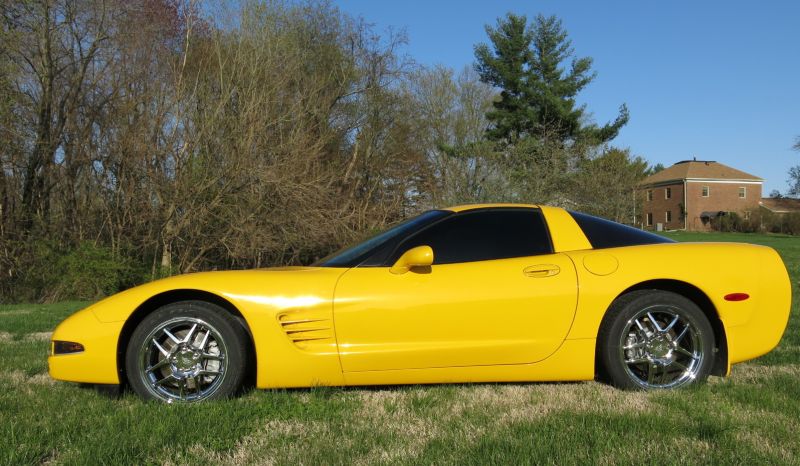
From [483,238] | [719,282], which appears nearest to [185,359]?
[483,238]

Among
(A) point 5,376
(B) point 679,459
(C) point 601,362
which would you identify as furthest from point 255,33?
(B) point 679,459

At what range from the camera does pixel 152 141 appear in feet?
42.9

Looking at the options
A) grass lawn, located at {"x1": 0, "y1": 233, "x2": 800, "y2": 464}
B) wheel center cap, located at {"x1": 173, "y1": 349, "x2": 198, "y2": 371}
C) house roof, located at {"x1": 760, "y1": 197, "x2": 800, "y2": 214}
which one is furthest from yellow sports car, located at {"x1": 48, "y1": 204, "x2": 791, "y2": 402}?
house roof, located at {"x1": 760, "y1": 197, "x2": 800, "y2": 214}

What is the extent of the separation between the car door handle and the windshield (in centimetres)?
Result: 70

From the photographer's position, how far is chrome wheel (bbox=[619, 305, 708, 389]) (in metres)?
3.54

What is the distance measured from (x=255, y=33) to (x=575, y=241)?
14944 millimetres

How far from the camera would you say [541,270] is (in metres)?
3.50

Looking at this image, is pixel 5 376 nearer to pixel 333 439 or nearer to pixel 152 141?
pixel 333 439

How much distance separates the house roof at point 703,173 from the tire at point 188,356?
6706 centimetres

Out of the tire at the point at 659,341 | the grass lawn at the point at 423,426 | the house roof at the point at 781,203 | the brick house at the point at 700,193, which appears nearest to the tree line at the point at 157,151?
the grass lawn at the point at 423,426

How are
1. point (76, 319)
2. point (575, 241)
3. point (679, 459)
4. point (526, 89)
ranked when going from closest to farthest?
point (679, 459) < point (76, 319) < point (575, 241) < point (526, 89)

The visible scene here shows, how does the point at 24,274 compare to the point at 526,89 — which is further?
the point at 526,89

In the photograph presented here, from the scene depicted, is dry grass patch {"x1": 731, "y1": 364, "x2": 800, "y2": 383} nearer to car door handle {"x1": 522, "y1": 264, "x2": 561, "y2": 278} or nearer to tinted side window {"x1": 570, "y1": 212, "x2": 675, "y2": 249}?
tinted side window {"x1": 570, "y1": 212, "x2": 675, "y2": 249}

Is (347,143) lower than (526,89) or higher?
lower
